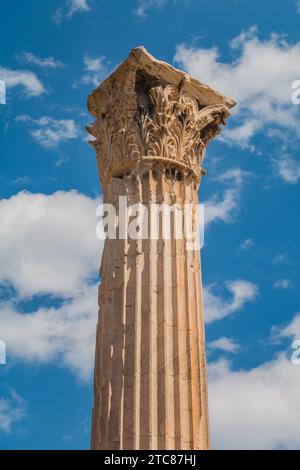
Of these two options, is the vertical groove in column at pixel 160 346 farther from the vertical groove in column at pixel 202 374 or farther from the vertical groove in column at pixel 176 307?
the vertical groove in column at pixel 202 374

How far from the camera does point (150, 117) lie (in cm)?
1753

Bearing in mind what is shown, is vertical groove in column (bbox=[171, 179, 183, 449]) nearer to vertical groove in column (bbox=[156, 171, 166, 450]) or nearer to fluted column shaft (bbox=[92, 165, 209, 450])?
fluted column shaft (bbox=[92, 165, 209, 450])

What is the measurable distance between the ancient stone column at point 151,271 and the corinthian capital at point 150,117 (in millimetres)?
24

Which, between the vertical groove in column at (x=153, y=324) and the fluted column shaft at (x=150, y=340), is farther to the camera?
the fluted column shaft at (x=150, y=340)

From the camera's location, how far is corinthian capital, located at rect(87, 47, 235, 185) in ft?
56.7

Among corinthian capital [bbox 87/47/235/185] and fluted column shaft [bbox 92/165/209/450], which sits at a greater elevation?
corinthian capital [bbox 87/47/235/185]

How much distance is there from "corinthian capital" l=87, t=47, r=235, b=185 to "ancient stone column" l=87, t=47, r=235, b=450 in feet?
0.08

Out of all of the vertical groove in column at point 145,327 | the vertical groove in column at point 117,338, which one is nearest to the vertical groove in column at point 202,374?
the vertical groove in column at point 145,327

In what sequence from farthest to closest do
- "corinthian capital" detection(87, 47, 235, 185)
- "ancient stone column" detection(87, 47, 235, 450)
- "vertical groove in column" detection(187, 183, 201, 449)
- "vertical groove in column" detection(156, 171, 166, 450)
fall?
"corinthian capital" detection(87, 47, 235, 185), "vertical groove in column" detection(187, 183, 201, 449), "ancient stone column" detection(87, 47, 235, 450), "vertical groove in column" detection(156, 171, 166, 450)

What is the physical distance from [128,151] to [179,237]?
256cm

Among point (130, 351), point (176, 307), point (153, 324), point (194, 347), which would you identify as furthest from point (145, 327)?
point (194, 347)

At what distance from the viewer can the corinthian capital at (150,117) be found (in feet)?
56.7

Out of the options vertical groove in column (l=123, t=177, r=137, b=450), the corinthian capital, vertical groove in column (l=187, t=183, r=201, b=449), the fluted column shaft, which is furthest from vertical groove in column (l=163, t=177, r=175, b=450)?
the corinthian capital
